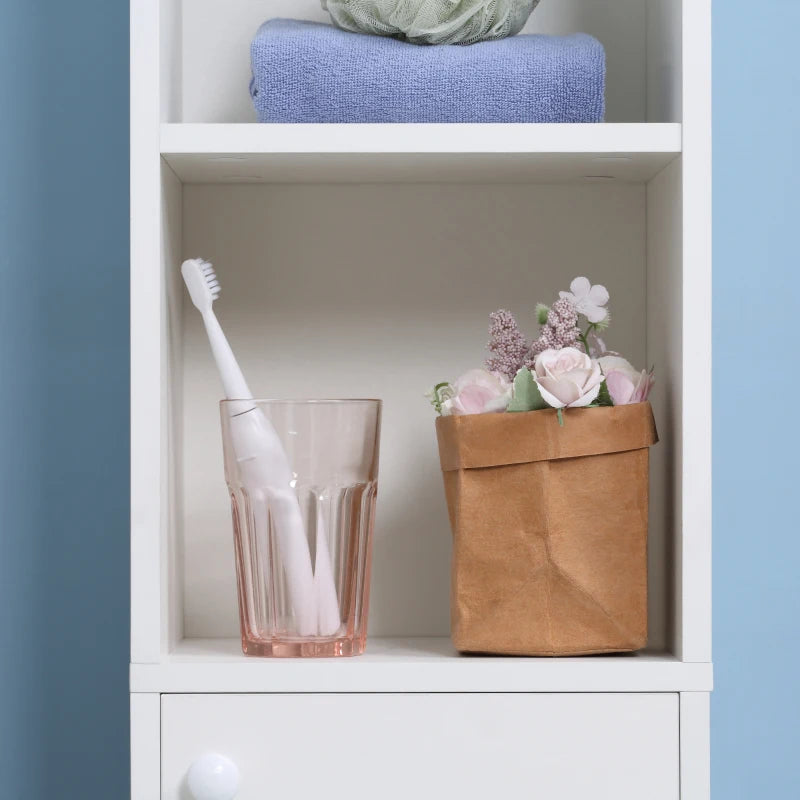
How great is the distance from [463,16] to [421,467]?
0.38 metres

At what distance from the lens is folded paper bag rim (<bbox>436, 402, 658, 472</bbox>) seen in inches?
30.0

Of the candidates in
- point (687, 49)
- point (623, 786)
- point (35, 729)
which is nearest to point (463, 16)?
point (687, 49)

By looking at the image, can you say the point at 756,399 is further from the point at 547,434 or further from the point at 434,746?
the point at 434,746

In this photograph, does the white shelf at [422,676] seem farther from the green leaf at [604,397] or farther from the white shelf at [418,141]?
the white shelf at [418,141]

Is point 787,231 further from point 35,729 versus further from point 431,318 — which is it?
point 35,729

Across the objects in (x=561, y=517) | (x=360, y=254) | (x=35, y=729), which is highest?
(x=360, y=254)

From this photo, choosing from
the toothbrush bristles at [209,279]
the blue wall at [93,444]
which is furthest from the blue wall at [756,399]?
the toothbrush bristles at [209,279]

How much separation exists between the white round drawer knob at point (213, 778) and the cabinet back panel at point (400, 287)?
0.24 metres

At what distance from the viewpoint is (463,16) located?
0.79m

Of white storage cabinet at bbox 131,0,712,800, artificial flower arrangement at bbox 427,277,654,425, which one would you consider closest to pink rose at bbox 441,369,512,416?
artificial flower arrangement at bbox 427,277,654,425

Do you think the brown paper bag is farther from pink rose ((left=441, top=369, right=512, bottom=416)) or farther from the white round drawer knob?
the white round drawer knob

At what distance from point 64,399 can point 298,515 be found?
32 centimetres

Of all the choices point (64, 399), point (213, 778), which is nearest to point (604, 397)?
point (213, 778)

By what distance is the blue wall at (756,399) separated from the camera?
0.99 m
